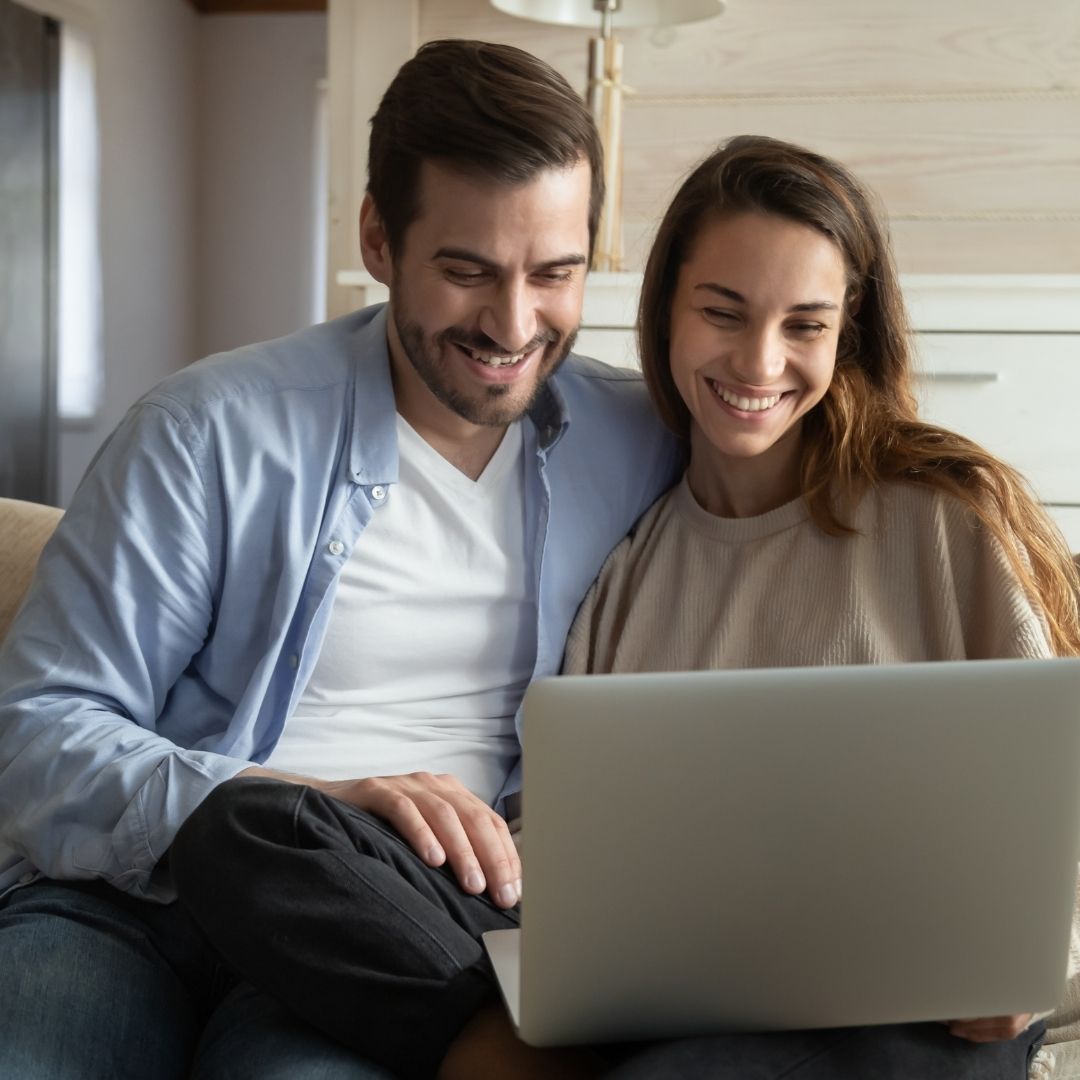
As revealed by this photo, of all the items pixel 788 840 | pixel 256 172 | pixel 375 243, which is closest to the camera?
pixel 788 840

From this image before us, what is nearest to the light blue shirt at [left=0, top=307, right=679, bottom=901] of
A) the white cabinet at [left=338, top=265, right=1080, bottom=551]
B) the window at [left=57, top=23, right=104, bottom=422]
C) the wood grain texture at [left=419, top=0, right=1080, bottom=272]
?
the white cabinet at [left=338, top=265, right=1080, bottom=551]

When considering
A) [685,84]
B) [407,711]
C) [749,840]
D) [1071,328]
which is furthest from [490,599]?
[685,84]

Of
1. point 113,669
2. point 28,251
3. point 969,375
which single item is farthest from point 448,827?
point 28,251

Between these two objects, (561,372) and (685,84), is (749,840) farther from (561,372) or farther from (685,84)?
(685,84)

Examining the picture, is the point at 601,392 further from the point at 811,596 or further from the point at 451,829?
the point at 451,829

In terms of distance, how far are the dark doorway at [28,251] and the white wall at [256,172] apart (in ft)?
4.28

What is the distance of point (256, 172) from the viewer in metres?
6.06

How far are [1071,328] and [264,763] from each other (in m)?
1.37

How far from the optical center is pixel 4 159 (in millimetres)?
4477

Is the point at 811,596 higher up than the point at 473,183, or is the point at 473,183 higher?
the point at 473,183

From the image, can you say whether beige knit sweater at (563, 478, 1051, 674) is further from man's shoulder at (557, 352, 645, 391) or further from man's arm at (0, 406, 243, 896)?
man's arm at (0, 406, 243, 896)

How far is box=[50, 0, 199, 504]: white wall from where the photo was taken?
5.28 meters

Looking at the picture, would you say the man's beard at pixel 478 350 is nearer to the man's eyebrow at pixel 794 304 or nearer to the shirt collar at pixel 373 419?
the shirt collar at pixel 373 419

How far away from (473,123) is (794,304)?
35 centimetres
